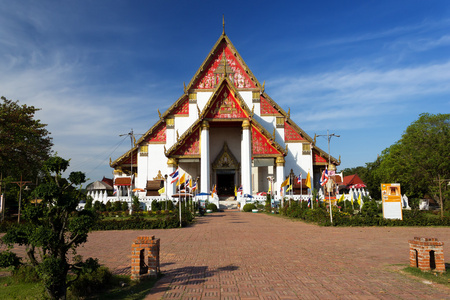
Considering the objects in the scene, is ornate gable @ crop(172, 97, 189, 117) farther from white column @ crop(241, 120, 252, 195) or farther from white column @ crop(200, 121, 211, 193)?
white column @ crop(241, 120, 252, 195)

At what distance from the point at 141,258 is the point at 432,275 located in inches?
239

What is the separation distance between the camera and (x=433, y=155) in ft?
104

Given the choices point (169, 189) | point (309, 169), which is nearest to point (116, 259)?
point (169, 189)

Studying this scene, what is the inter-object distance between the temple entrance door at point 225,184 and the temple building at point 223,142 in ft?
0.35

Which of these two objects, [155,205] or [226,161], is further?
[226,161]

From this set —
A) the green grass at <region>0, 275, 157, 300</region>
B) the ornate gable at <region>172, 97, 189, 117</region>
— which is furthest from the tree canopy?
the green grass at <region>0, 275, 157, 300</region>

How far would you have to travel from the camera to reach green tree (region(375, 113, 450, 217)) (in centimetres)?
3153

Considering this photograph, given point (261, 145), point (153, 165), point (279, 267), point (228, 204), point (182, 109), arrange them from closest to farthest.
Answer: point (279, 267), point (228, 204), point (261, 145), point (153, 165), point (182, 109)

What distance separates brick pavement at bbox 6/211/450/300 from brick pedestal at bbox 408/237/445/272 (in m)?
0.67

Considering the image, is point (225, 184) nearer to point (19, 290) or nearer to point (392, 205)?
point (392, 205)

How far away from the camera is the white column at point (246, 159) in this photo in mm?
32344

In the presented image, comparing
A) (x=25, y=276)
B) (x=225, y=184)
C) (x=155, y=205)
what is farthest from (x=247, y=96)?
(x=25, y=276)

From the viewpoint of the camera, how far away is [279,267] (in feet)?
26.4

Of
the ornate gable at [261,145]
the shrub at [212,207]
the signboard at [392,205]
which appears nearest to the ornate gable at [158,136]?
the shrub at [212,207]
